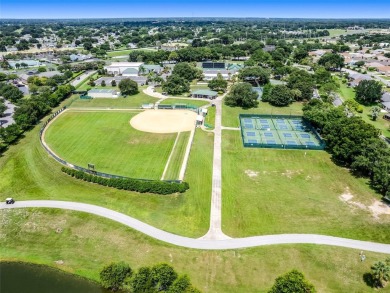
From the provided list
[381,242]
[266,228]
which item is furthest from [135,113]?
[381,242]

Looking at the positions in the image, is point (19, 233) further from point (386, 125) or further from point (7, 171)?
point (386, 125)

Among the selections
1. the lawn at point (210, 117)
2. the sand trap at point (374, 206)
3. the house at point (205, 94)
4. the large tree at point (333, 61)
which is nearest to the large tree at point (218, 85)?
the house at point (205, 94)

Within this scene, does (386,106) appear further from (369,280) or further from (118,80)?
(118,80)

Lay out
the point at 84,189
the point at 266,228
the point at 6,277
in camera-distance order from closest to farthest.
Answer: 1. the point at 6,277
2. the point at 266,228
3. the point at 84,189

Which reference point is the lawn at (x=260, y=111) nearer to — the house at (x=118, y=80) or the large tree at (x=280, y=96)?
the large tree at (x=280, y=96)

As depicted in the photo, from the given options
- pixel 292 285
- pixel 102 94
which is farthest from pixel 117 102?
pixel 292 285

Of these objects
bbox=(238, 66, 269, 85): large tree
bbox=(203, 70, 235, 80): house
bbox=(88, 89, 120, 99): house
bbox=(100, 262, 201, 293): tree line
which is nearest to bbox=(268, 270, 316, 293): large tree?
bbox=(100, 262, 201, 293): tree line
